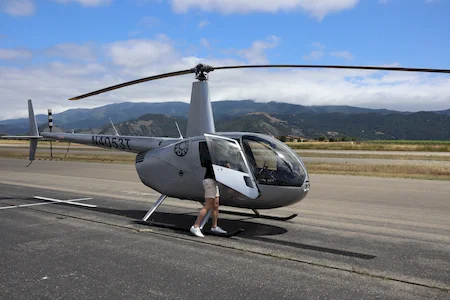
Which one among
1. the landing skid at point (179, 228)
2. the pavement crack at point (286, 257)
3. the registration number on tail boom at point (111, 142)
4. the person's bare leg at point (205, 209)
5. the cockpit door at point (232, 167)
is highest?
the registration number on tail boom at point (111, 142)

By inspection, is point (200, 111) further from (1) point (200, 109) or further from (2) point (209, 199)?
(2) point (209, 199)

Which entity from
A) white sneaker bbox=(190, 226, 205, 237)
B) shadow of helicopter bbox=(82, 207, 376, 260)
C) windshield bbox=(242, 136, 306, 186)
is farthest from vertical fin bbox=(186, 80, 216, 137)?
white sneaker bbox=(190, 226, 205, 237)

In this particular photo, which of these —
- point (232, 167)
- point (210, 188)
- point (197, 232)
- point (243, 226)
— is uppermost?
point (232, 167)

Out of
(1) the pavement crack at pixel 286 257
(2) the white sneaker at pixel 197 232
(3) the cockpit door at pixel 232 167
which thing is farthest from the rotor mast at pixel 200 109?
(1) the pavement crack at pixel 286 257

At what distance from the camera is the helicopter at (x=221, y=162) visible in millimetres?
7621

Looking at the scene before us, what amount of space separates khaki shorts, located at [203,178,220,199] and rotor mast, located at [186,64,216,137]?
1.53 metres

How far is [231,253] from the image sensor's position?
6609 mm

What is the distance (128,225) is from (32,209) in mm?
3826

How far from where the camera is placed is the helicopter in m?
7.62

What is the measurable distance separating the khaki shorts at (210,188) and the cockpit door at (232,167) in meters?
0.20

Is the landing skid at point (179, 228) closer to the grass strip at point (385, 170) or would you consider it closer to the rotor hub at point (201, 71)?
the rotor hub at point (201, 71)

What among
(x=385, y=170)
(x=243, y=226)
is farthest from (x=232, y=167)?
(x=385, y=170)

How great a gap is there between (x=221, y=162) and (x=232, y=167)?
26 centimetres

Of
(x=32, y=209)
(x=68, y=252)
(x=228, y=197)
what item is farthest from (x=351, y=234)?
(x=32, y=209)
